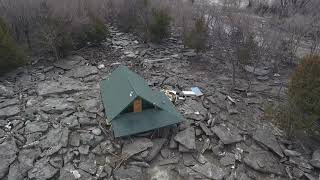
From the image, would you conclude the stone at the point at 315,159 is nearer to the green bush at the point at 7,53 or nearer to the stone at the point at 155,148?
the stone at the point at 155,148

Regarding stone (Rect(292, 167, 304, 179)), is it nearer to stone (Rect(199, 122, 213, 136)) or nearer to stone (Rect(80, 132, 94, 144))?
stone (Rect(199, 122, 213, 136))

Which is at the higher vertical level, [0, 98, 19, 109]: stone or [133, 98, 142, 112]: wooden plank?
[133, 98, 142, 112]: wooden plank

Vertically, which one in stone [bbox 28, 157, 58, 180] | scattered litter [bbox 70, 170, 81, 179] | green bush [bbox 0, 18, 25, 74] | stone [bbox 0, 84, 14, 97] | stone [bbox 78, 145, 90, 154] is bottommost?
scattered litter [bbox 70, 170, 81, 179]

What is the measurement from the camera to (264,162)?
7.74 metres

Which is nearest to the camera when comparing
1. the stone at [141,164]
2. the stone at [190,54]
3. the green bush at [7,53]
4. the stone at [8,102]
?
the stone at [141,164]

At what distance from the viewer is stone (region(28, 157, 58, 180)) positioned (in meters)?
6.91

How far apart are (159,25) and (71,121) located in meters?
8.12

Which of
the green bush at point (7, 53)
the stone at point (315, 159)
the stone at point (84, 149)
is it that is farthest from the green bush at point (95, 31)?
the stone at point (315, 159)

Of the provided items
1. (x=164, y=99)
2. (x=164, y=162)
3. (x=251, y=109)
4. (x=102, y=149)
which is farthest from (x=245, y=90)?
(x=102, y=149)

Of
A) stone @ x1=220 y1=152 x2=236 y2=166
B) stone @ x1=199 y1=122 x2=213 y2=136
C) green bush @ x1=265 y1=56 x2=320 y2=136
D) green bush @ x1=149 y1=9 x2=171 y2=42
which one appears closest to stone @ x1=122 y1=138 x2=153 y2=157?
stone @ x1=199 y1=122 x2=213 y2=136

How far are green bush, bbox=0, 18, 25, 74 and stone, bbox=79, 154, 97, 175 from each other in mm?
6454

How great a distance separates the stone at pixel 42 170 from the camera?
272 inches

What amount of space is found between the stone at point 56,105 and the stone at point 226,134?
5.05 m

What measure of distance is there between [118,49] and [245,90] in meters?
7.24
